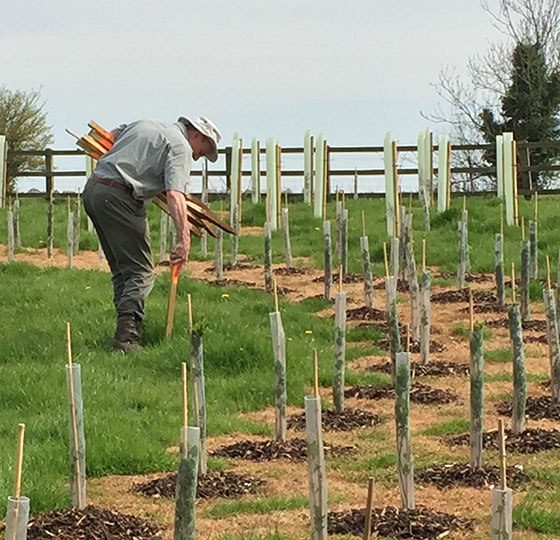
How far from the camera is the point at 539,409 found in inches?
270

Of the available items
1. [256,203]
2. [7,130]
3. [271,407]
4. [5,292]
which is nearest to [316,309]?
[5,292]

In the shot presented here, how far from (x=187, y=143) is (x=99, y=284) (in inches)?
140

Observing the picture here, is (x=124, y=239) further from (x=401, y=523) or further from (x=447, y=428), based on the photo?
(x=401, y=523)

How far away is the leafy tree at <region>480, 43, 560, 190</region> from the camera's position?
28.0m

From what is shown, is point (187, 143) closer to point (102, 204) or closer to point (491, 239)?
point (102, 204)

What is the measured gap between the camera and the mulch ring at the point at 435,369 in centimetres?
835

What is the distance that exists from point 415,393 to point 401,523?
312 cm

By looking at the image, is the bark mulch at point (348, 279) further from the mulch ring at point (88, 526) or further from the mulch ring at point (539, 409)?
the mulch ring at point (88, 526)

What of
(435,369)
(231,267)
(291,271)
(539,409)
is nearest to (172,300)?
(435,369)

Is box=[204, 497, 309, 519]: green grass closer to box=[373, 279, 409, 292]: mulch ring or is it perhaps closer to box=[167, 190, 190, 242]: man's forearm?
box=[167, 190, 190, 242]: man's forearm

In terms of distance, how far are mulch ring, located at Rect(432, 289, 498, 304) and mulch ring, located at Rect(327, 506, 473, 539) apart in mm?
6821

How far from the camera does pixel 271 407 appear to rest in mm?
7434

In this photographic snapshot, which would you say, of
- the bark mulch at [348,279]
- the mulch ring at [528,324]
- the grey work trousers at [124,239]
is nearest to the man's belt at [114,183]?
the grey work trousers at [124,239]

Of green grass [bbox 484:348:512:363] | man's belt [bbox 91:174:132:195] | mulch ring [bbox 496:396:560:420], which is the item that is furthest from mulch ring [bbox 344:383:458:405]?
man's belt [bbox 91:174:132:195]
